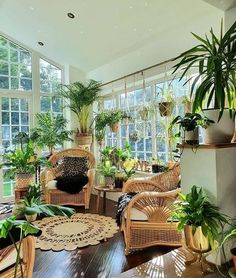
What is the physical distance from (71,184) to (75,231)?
46.4 inches

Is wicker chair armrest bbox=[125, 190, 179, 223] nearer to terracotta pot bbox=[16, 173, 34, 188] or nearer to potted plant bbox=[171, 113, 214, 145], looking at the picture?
potted plant bbox=[171, 113, 214, 145]

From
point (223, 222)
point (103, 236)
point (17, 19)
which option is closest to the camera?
point (223, 222)

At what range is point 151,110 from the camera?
182 inches

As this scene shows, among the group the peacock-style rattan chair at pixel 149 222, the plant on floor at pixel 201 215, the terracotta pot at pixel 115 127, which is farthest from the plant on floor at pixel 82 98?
the plant on floor at pixel 201 215

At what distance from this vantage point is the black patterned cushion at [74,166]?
5.22 meters

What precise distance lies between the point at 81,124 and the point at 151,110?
1.82 meters

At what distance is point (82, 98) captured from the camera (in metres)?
5.52

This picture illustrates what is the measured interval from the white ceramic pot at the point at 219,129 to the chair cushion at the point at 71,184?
322 cm

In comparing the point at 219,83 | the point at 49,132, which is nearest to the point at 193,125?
the point at 219,83

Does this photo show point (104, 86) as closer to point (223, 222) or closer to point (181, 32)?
point (181, 32)

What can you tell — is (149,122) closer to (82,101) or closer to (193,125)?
(82,101)

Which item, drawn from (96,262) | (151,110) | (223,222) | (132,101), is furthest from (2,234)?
(132,101)

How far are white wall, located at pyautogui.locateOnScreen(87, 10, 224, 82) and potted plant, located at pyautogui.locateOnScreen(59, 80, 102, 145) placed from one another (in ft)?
1.11

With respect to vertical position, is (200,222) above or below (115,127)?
below
